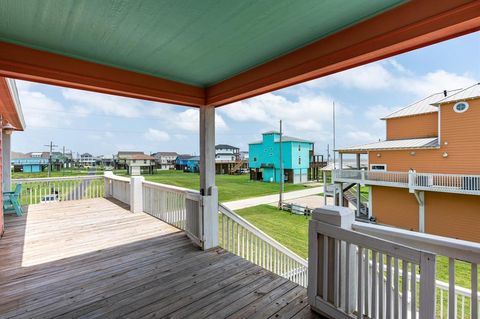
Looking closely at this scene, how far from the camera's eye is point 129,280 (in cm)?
271

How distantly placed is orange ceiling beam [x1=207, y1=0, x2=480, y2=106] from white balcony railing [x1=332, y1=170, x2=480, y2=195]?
1259mm

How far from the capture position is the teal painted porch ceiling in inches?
62.4

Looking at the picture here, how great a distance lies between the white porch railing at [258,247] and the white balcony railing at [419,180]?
1.65 metres

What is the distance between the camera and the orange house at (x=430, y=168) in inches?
77.4

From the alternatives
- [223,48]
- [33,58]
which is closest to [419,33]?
[223,48]

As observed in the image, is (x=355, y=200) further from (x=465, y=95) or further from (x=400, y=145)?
(x=465, y=95)

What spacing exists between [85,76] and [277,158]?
15597mm

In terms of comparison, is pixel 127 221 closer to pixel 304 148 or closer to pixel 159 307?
pixel 159 307

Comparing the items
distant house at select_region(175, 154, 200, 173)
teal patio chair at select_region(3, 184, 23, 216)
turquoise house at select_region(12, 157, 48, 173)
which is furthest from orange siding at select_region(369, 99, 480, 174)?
turquoise house at select_region(12, 157, 48, 173)

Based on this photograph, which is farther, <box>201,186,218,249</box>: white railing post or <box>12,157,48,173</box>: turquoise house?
<box>12,157,48,173</box>: turquoise house

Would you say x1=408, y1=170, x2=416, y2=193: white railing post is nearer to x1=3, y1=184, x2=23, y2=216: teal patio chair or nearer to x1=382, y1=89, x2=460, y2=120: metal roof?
x1=382, y1=89, x2=460, y2=120: metal roof

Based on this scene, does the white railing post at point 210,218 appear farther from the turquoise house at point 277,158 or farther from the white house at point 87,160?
the turquoise house at point 277,158

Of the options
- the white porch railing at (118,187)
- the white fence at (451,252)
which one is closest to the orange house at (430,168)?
the white fence at (451,252)

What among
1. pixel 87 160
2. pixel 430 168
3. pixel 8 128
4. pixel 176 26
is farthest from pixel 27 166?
pixel 430 168
